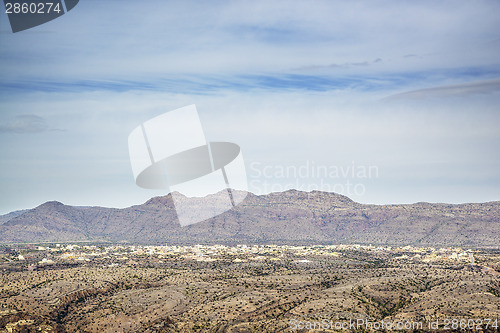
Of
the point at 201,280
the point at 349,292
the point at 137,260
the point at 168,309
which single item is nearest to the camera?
the point at 168,309

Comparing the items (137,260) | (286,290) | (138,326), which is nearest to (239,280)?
(286,290)

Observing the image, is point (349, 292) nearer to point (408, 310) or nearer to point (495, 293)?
point (408, 310)

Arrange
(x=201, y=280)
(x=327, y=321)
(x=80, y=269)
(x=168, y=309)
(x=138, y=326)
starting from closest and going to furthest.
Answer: (x=327, y=321), (x=138, y=326), (x=168, y=309), (x=201, y=280), (x=80, y=269)

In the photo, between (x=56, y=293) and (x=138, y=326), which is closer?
(x=138, y=326)

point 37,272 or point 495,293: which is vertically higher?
point 37,272

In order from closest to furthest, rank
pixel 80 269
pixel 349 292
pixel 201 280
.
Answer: pixel 349 292 → pixel 201 280 → pixel 80 269

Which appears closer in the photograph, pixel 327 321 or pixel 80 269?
pixel 327 321

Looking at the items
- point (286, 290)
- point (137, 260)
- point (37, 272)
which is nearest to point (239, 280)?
point (286, 290)

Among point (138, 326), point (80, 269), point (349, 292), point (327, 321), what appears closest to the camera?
point (327, 321)

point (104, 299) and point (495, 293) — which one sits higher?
point (104, 299)

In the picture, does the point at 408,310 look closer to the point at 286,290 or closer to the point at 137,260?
the point at 286,290
